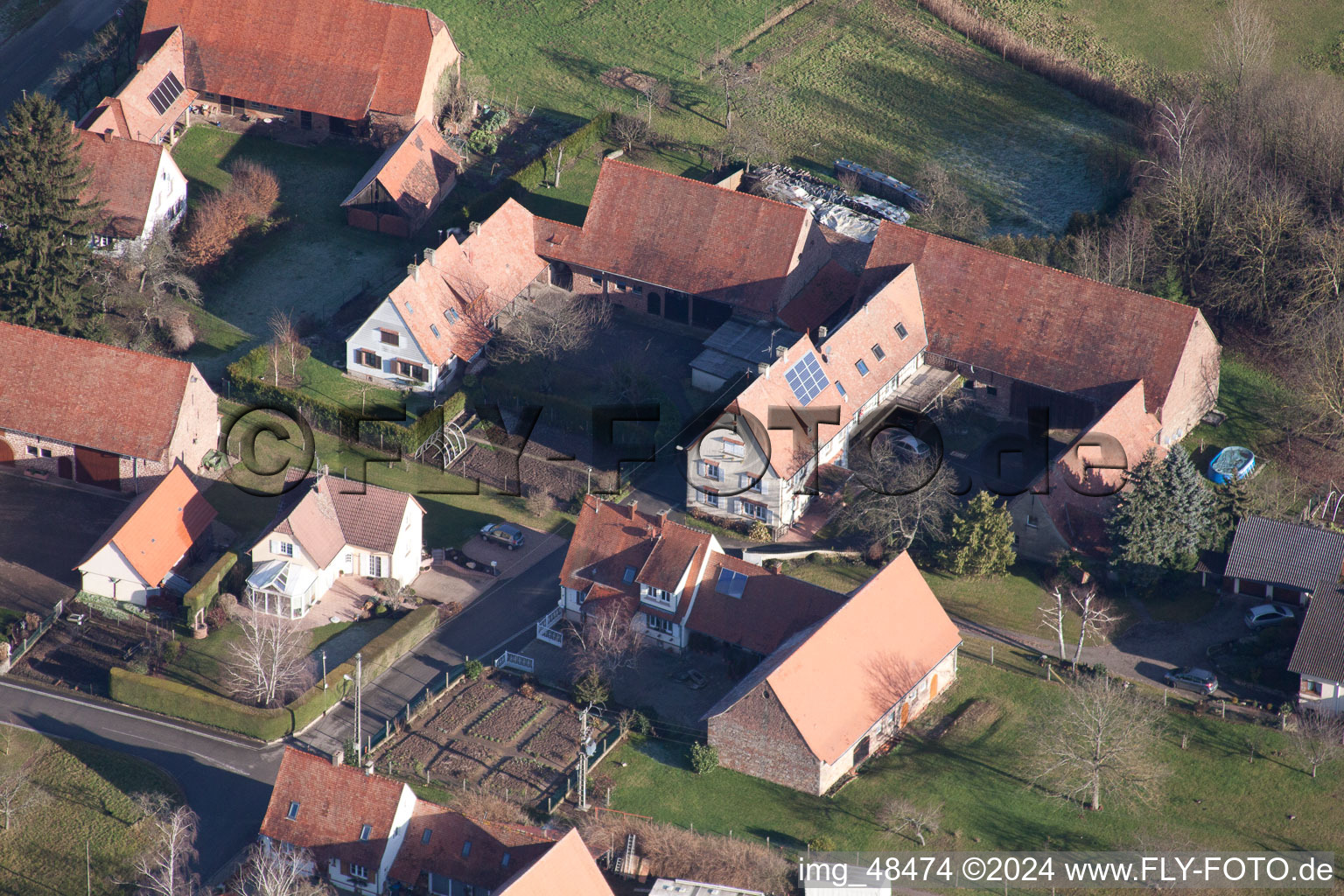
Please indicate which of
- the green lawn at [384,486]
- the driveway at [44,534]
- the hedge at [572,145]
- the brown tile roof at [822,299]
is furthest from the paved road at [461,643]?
the hedge at [572,145]

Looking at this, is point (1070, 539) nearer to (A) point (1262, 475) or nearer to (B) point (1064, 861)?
(A) point (1262, 475)

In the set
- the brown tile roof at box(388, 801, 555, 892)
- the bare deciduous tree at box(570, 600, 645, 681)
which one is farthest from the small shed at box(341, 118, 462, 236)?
the brown tile roof at box(388, 801, 555, 892)

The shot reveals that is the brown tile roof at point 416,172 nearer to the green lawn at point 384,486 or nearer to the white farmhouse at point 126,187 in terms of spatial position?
the white farmhouse at point 126,187

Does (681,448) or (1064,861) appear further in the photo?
(681,448)

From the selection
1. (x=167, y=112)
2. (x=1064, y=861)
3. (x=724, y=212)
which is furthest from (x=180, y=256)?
(x=1064, y=861)

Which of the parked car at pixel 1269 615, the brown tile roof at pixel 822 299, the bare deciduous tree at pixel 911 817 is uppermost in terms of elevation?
the brown tile roof at pixel 822 299

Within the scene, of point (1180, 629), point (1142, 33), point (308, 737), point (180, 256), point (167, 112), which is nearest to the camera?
point (308, 737)

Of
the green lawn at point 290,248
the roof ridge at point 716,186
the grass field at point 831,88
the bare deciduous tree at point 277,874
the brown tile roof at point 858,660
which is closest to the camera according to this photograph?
the bare deciduous tree at point 277,874
